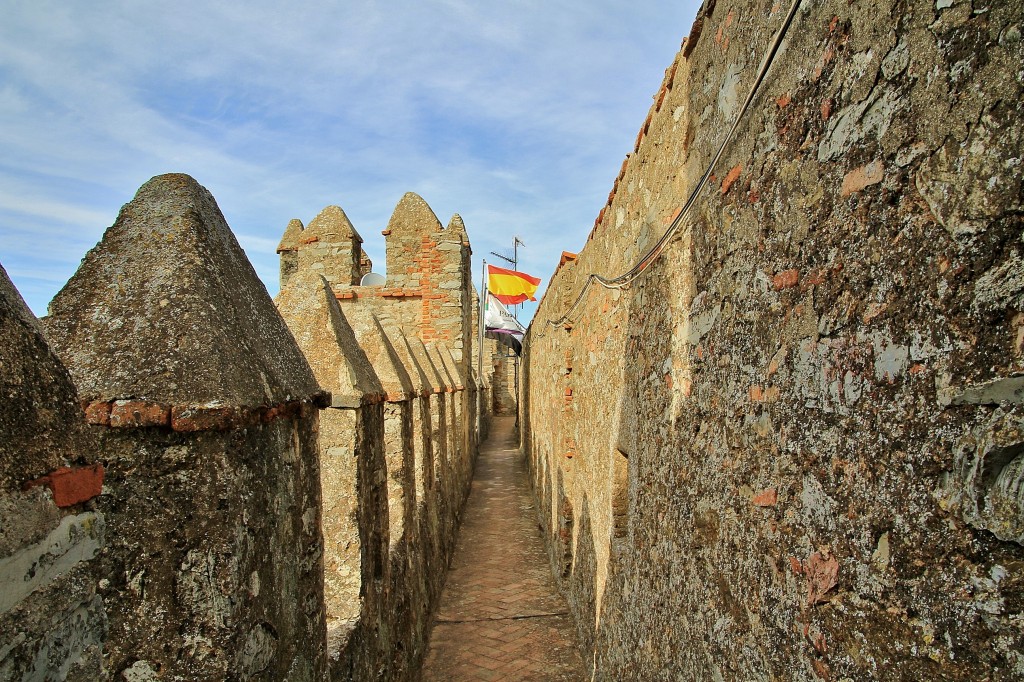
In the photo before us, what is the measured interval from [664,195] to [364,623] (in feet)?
8.90

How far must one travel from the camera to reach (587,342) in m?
6.01

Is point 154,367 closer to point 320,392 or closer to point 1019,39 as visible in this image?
point 320,392

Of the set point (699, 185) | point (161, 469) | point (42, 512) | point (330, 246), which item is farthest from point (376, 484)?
point (330, 246)

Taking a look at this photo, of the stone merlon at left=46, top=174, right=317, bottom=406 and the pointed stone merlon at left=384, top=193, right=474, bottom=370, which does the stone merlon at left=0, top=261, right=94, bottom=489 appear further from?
the pointed stone merlon at left=384, top=193, right=474, bottom=370

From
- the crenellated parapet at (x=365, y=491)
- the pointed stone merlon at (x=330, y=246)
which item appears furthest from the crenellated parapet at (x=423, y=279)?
the crenellated parapet at (x=365, y=491)

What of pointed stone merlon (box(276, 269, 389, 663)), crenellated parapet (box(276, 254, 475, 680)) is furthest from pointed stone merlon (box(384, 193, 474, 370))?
pointed stone merlon (box(276, 269, 389, 663))

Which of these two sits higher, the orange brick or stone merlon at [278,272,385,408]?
stone merlon at [278,272,385,408]

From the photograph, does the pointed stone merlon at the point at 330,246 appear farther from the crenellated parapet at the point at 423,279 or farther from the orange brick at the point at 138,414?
the orange brick at the point at 138,414

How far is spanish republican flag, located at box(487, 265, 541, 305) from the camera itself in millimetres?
23703

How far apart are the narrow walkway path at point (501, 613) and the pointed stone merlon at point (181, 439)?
382 cm

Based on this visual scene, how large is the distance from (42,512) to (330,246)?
1229 centimetres

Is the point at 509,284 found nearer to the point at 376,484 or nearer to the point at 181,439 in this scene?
the point at 376,484

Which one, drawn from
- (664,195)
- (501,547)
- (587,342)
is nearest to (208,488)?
(664,195)

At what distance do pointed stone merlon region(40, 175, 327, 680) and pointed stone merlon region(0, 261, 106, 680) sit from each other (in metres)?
0.36
